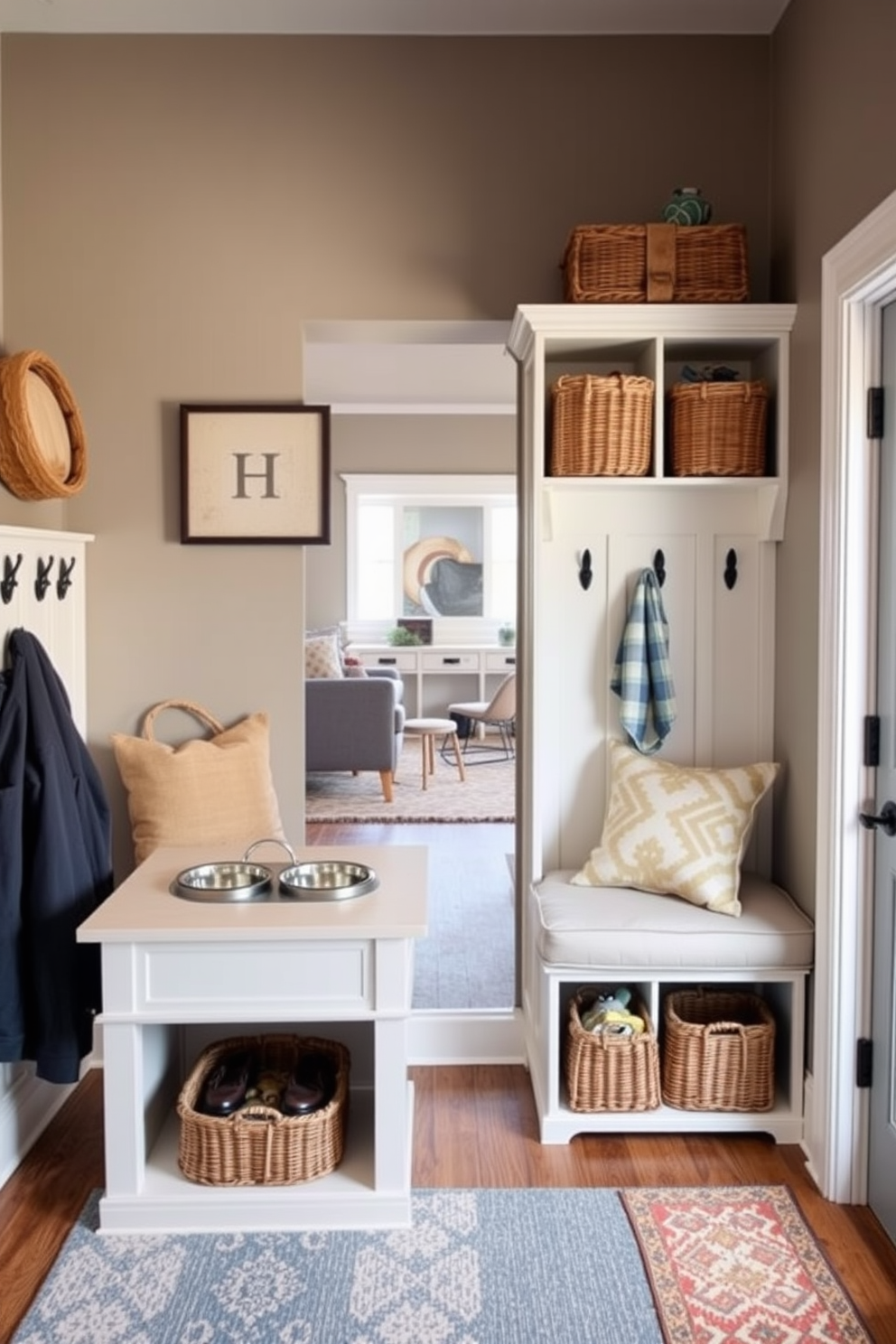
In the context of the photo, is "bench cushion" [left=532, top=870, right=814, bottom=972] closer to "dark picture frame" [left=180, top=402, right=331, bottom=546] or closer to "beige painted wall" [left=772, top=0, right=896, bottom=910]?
"beige painted wall" [left=772, top=0, right=896, bottom=910]

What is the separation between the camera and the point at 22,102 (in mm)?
2906

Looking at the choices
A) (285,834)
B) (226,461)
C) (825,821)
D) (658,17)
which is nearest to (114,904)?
(285,834)

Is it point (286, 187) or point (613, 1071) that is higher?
point (286, 187)

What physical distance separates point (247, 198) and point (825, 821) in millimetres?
2209

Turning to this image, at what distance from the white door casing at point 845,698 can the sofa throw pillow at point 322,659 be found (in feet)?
16.1

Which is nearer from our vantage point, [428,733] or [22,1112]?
[22,1112]

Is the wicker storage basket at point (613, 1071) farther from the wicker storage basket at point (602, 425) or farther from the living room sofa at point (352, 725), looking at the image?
the living room sofa at point (352, 725)

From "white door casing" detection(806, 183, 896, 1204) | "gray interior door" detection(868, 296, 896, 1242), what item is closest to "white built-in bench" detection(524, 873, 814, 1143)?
"white door casing" detection(806, 183, 896, 1204)

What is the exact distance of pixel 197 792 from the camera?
2830mm

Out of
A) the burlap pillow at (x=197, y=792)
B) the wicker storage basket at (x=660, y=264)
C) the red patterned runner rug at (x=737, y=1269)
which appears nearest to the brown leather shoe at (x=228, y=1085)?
the burlap pillow at (x=197, y=792)

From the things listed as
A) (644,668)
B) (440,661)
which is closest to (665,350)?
(644,668)

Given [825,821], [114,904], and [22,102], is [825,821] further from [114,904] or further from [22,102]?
[22,102]

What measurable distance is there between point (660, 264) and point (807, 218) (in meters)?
0.36

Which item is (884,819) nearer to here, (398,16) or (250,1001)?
(250,1001)
